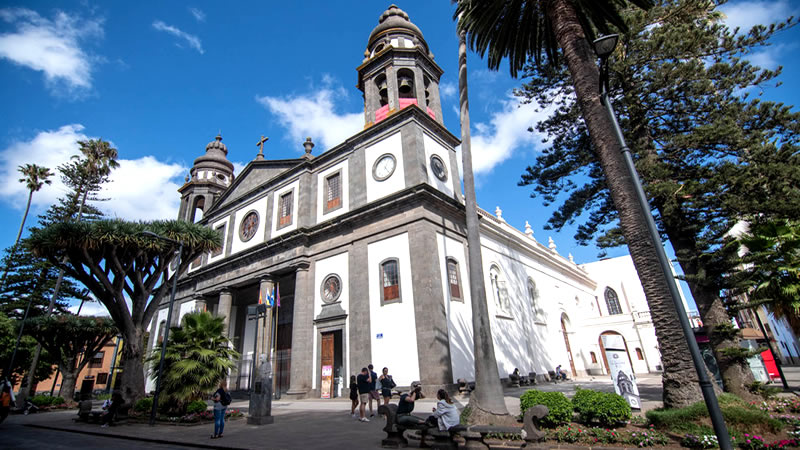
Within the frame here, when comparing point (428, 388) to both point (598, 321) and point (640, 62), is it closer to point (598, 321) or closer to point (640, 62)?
point (640, 62)

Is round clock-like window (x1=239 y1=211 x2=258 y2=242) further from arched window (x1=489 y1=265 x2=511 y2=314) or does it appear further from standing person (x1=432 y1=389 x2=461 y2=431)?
standing person (x1=432 y1=389 x2=461 y2=431)

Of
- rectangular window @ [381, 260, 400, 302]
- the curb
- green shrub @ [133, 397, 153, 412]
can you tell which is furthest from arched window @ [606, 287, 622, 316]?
the curb

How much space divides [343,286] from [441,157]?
8900mm

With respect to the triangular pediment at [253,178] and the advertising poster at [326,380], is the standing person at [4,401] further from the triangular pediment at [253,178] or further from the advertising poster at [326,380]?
the triangular pediment at [253,178]

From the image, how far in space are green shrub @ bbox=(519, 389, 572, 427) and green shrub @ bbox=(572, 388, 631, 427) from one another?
241mm

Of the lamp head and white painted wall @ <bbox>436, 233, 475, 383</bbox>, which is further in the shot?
white painted wall @ <bbox>436, 233, 475, 383</bbox>

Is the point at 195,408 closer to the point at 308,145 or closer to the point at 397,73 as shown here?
the point at 308,145

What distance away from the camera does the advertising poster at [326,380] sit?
58.3 ft

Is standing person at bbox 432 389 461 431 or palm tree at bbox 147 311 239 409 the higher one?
palm tree at bbox 147 311 239 409

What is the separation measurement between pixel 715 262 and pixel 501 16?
33.1 ft

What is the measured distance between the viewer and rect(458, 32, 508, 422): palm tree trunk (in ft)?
27.7

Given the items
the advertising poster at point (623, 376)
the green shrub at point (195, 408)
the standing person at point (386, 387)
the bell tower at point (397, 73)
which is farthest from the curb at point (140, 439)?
the bell tower at point (397, 73)

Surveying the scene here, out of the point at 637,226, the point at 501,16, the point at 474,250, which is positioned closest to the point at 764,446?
the point at 637,226

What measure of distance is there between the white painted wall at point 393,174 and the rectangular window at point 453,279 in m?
4.58
